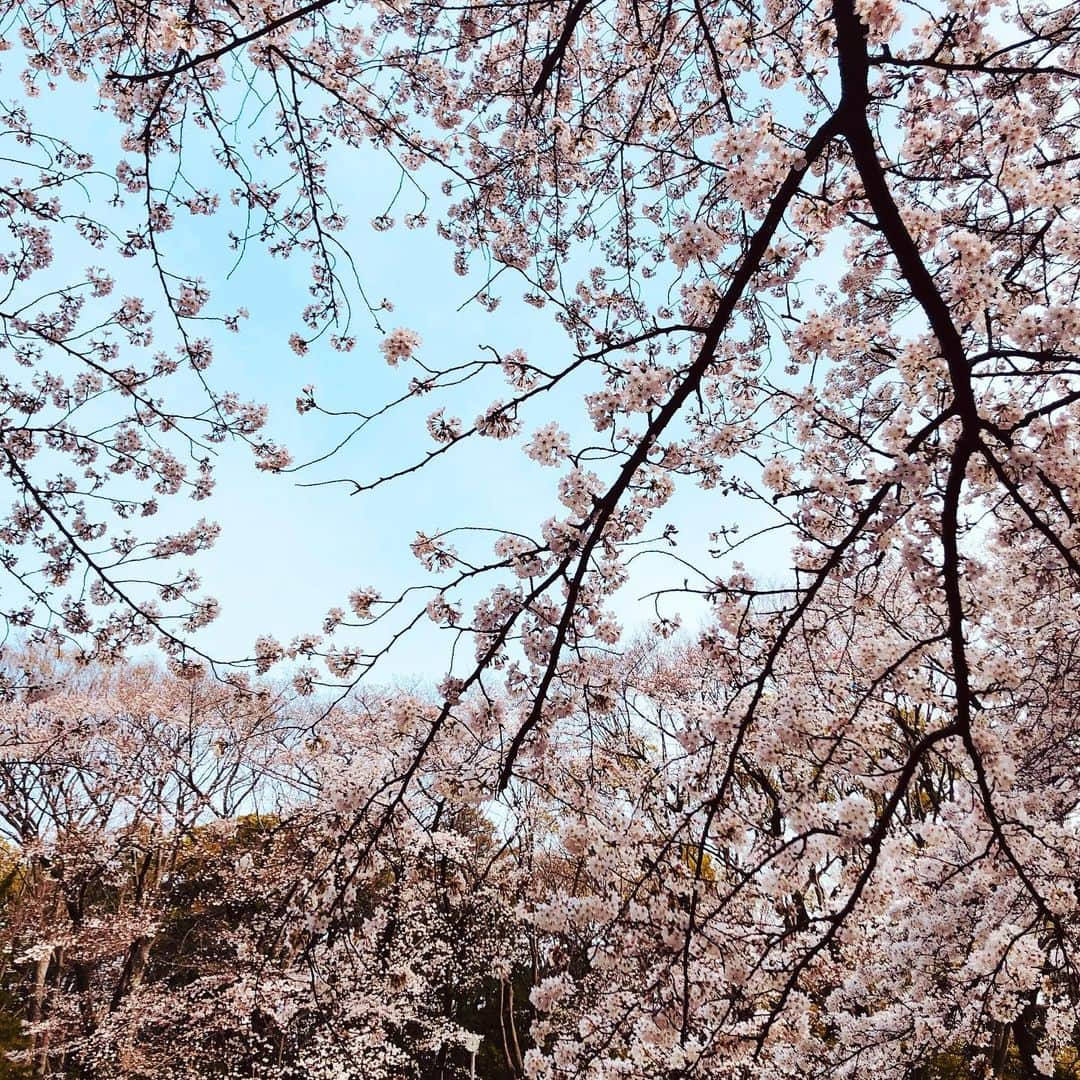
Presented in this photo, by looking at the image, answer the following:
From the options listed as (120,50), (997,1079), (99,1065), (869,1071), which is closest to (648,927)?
(120,50)

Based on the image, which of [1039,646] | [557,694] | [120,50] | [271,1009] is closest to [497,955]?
[271,1009]

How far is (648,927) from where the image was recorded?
2.66 metres

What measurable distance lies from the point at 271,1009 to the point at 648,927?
304 inches

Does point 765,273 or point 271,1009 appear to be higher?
point 765,273

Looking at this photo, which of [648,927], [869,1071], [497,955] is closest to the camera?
[648,927]

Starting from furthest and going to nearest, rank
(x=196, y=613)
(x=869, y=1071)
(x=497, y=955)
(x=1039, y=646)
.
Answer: (x=497, y=955), (x=869, y=1071), (x=1039, y=646), (x=196, y=613)

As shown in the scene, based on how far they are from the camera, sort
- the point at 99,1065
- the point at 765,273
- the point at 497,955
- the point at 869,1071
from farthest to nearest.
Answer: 1. the point at 497,955
2. the point at 99,1065
3. the point at 869,1071
4. the point at 765,273

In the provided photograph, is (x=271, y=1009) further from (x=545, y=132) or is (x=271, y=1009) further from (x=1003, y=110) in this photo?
(x=1003, y=110)

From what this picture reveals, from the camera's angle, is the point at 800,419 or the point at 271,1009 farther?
the point at 271,1009

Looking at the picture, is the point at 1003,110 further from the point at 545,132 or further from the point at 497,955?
the point at 497,955

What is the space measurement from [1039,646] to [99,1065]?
10.6 metres

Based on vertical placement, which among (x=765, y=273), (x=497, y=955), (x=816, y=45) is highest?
(x=816, y=45)

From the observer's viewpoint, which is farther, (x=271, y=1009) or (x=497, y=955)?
(x=497, y=955)

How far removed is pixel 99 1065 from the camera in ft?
25.9
